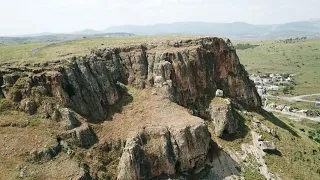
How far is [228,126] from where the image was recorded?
7450 centimetres

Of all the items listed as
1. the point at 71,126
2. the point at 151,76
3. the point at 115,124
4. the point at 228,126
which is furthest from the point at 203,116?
the point at 71,126

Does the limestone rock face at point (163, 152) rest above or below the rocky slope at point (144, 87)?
below

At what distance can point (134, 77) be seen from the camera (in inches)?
3000

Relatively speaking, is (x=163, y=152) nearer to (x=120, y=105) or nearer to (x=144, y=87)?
(x=120, y=105)

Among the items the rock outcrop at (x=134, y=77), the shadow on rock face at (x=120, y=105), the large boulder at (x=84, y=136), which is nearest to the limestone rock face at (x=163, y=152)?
the large boulder at (x=84, y=136)

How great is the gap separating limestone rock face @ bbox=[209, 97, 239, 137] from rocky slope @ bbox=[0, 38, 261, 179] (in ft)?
0.62

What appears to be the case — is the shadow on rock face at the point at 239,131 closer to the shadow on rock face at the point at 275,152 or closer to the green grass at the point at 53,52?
the shadow on rock face at the point at 275,152

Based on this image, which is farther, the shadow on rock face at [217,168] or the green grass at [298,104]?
the green grass at [298,104]

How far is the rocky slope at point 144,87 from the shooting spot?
196 ft

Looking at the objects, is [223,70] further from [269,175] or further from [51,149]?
[51,149]

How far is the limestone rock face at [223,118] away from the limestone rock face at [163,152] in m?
9.39

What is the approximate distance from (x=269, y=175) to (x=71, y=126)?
113 feet

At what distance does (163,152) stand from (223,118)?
1843cm

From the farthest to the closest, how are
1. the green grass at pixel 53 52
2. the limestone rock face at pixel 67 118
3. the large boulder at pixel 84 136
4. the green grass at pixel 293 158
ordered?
the green grass at pixel 293 158, the green grass at pixel 53 52, the limestone rock face at pixel 67 118, the large boulder at pixel 84 136
